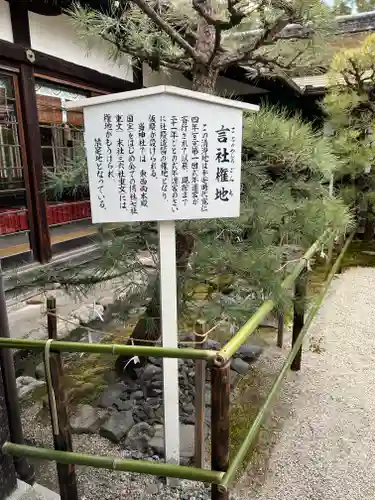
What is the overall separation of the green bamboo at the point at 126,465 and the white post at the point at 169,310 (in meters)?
0.41

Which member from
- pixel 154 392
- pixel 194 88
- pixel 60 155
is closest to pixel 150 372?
pixel 154 392

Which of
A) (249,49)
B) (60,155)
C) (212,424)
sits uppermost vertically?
(249,49)

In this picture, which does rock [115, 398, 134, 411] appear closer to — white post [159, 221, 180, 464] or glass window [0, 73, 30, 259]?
white post [159, 221, 180, 464]

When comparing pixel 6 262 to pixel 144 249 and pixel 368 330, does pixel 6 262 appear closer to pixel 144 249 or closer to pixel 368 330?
pixel 144 249

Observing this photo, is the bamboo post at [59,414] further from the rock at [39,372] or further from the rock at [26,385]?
the rock at [39,372]

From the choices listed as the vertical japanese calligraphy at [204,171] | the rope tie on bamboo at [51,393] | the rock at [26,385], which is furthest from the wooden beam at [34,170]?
the rope tie on bamboo at [51,393]

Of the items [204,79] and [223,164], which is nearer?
[223,164]

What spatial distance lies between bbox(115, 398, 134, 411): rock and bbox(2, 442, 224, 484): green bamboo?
0.97m

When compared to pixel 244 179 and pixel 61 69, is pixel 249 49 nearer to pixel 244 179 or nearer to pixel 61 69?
pixel 244 179

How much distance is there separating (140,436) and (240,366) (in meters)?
1.09

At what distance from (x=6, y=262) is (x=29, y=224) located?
1.69 feet

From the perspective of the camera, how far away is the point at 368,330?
385 cm

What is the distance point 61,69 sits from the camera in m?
4.65

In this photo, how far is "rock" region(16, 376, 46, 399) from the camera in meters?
2.68
